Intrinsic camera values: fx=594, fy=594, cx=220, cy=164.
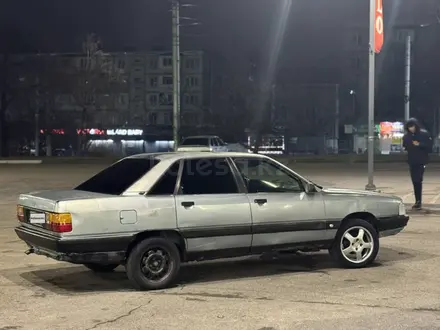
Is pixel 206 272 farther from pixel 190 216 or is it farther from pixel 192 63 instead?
pixel 192 63

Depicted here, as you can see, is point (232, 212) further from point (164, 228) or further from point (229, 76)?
point (229, 76)

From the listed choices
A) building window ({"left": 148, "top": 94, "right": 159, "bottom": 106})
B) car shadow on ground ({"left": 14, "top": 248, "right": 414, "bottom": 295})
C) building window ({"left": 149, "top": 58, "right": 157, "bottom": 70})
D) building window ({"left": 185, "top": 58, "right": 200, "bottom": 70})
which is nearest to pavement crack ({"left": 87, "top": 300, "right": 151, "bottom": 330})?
car shadow on ground ({"left": 14, "top": 248, "right": 414, "bottom": 295})

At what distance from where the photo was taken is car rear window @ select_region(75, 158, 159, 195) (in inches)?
263

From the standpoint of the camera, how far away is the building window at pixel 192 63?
269 ft

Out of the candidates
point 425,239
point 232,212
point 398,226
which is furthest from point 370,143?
point 232,212

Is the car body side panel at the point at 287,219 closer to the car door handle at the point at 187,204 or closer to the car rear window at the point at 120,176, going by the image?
the car door handle at the point at 187,204

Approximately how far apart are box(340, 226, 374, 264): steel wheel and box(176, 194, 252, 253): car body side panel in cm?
140

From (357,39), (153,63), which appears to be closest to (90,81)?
(357,39)

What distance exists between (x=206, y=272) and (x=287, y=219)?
1.26 m

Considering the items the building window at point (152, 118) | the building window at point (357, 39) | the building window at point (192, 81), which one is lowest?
the building window at point (152, 118)

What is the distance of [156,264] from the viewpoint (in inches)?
257

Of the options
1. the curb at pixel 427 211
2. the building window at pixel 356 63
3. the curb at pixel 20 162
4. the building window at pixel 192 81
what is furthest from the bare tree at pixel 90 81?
the curb at pixel 427 211

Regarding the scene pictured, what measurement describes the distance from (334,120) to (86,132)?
87.4ft

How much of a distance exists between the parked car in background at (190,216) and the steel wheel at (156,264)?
0.04 ft
